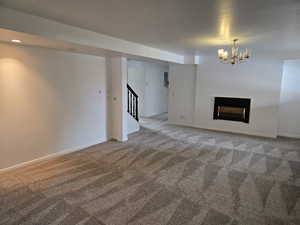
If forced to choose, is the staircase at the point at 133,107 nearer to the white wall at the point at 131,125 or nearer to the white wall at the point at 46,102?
the white wall at the point at 131,125

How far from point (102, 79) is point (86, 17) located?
2.48m

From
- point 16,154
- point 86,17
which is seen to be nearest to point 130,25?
point 86,17

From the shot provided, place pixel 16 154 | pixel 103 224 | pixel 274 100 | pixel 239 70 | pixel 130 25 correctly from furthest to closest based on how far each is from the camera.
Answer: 1. pixel 239 70
2. pixel 274 100
3. pixel 16 154
4. pixel 130 25
5. pixel 103 224

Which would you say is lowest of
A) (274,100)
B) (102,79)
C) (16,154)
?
(16,154)

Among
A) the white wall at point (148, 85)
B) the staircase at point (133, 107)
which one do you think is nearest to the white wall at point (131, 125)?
the staircase at point (133, 107)

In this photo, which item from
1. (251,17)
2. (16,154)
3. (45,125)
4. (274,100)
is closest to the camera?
(251,17)

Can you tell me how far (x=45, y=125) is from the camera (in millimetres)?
4105

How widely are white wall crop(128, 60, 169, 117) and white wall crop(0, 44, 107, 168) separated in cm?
354

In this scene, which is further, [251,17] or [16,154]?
[16,154]

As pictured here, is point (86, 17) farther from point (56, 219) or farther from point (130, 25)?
point (56, 219)

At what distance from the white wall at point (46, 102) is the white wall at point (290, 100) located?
529 centimetres

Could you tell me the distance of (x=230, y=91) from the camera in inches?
259

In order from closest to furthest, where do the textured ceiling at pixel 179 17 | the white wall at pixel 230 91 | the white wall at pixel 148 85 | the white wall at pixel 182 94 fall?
the textured ceiling at pixel 179 17, the white wall at pixel 230 91, the white wall at pixel 182 94, the white wall at pixel 148 85

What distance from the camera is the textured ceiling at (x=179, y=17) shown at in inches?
91.1
